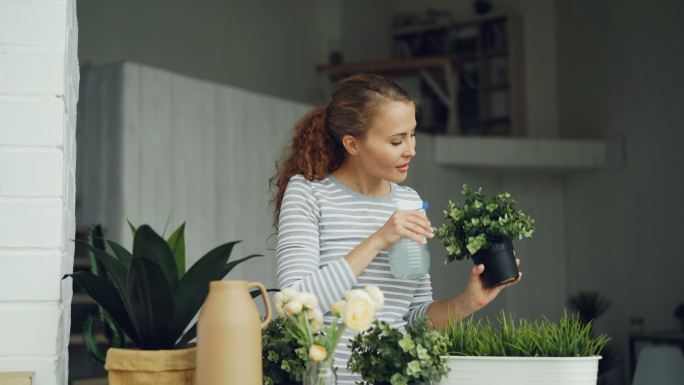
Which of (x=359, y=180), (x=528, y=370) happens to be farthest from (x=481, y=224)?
(x=359, y=180)

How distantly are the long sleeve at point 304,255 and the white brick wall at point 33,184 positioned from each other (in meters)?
0.37

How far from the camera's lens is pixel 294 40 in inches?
339

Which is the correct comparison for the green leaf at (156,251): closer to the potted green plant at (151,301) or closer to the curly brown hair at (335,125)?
the potted green plant at (151,301)

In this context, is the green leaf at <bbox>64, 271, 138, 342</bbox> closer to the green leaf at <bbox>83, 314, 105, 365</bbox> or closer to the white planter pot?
the green leaf at <bbox>83, 314, 105, 365</bbox>

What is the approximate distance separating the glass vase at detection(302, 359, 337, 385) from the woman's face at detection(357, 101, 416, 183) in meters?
0.59

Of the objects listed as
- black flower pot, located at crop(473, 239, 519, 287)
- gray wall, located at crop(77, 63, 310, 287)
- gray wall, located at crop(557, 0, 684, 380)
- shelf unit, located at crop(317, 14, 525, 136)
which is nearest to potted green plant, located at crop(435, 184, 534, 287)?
black flower pot, located at crop(473, 239, 519, 287)

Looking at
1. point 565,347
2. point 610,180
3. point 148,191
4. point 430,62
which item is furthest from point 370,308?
point 610,180

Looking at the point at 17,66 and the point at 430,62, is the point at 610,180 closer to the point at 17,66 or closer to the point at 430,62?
the point at 430,62

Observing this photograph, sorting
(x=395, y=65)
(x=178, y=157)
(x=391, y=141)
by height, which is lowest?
(x=391, y=141)

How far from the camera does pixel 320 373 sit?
3.86 ft

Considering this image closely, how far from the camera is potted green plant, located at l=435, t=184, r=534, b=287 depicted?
4.54 feet

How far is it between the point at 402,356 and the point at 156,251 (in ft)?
1.21

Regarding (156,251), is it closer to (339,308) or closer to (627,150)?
(339,308)

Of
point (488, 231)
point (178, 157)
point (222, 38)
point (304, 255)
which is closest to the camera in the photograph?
point (488, 231)
